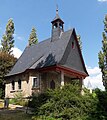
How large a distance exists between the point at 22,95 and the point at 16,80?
3.46 meters

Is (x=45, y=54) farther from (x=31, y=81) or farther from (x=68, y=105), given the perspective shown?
(x=68, y=105)

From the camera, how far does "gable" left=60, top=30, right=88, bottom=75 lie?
89.6 ft

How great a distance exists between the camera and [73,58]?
95.5 ft

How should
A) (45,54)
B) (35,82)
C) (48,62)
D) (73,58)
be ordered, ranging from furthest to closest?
(45,54) < (73,58) < (35,82) < (48,62)

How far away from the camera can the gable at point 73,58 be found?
27.3 metres

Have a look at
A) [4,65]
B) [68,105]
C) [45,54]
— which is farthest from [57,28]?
[68,105]

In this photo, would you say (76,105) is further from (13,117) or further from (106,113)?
(13,117)

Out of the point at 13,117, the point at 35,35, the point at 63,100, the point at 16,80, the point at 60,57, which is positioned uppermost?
the point at 35,35

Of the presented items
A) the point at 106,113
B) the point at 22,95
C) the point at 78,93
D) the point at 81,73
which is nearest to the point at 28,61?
the point at 22,95

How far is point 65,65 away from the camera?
2689 cm

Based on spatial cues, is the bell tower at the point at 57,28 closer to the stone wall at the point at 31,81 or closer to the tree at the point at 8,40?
the stone wall at the point at 31,81

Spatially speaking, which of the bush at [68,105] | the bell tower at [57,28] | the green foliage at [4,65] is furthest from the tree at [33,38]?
the bush at [68,105]

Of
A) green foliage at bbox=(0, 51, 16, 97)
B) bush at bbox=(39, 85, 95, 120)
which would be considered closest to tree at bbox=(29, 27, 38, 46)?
green foliage at bbox=(0, 51, 16, 97)

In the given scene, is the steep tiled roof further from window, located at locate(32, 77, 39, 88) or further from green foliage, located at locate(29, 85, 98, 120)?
green foliage, located at locate(29, 85, 98, 120)
